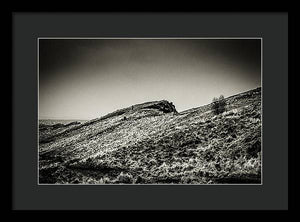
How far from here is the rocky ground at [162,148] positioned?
703cm

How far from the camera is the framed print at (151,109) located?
7074mm

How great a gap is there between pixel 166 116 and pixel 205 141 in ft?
3.10

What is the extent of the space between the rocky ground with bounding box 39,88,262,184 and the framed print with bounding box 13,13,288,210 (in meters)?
0.02

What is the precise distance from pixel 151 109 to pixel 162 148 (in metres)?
0.81

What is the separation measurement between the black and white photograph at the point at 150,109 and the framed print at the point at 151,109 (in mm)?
20

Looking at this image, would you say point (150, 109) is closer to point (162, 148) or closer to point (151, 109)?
point (151, 109)

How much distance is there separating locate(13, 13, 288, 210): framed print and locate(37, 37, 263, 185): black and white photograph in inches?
0.8

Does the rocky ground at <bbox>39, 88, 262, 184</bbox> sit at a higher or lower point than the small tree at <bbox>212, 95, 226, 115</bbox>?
lower

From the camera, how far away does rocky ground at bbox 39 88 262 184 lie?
7031 mm

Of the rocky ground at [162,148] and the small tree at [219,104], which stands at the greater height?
the small tree at [219,104]

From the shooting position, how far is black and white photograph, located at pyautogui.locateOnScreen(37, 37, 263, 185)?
23.2 ft

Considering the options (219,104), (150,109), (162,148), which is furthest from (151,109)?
(219,104)
